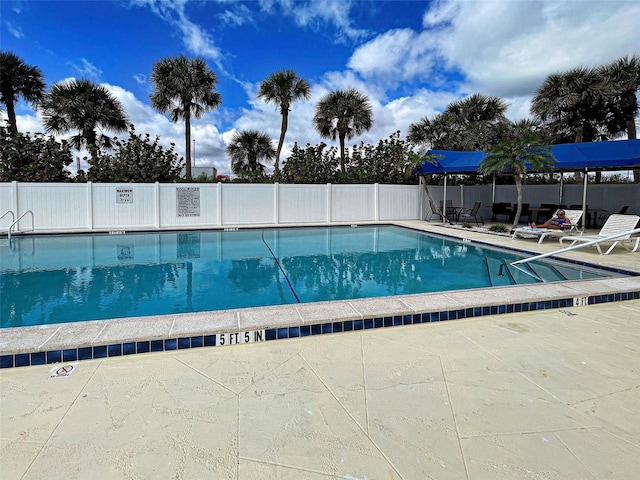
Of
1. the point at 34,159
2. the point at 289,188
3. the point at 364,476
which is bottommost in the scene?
the point at 364,476

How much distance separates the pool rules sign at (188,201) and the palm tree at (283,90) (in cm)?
543

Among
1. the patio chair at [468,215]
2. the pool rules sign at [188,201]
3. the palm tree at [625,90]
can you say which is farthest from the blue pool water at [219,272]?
the palm tree at [625,90]

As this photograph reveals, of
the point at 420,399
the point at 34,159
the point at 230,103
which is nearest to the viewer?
the point at 420,399

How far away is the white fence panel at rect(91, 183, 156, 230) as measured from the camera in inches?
525

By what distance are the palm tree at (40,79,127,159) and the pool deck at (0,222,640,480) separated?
15009 mm

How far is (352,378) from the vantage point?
281cm

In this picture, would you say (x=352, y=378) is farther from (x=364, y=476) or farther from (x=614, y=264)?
(x=614, y=264)

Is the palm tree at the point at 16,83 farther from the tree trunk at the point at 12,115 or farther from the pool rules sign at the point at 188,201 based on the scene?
the pool rules sign at the point at 188,201

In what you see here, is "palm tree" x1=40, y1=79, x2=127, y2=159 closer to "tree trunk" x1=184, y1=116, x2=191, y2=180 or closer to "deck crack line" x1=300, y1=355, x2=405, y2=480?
"tree trunk" x1=184, y1=116, x2=191, y2=180

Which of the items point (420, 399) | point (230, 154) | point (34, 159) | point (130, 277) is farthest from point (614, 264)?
point (230, 154)

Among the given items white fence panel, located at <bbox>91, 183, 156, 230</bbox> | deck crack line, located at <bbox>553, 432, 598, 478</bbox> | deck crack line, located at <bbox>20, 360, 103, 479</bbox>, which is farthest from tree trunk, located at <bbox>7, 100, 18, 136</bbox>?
deck crack line, located at <bbox>553, 432, 598, 478</bbox>

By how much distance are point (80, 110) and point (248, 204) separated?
26.7ft

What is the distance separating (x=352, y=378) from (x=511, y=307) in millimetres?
2581

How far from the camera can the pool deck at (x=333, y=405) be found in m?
1.91
